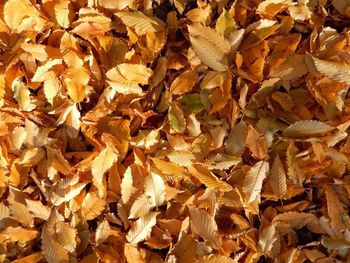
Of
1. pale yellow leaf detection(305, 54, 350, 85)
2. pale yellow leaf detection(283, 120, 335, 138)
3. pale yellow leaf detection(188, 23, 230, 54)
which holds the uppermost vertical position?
pale yellow leaf detection(188, 23, 230, 54)

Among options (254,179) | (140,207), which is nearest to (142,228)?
(140,207)

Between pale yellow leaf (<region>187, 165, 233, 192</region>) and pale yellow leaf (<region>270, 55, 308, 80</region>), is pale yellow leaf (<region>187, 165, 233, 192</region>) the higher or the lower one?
the lower one

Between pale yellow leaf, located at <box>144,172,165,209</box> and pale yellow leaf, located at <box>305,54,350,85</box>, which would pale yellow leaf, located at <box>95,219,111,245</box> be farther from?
pale yellow leaf, located at <box>305,54,350,85</box>

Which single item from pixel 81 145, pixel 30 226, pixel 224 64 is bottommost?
pixel 30 226

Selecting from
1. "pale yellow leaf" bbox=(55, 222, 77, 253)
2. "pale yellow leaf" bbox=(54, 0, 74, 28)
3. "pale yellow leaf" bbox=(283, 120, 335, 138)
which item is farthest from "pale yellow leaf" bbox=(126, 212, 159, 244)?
"pale yellow leaf" bbox=(54, 0, 74, 28)

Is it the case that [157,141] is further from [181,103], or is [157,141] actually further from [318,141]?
[318,141]

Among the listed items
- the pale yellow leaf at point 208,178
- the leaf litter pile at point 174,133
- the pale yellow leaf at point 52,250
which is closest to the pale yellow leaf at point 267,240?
the leaf litter pile at point 174,133

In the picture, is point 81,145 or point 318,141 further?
point 81,145

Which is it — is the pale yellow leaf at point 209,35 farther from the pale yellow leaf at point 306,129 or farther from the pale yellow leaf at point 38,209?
the pale yellow leaf at point 38,209

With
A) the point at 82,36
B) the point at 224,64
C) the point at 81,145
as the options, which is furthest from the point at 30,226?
the point at 224,64
